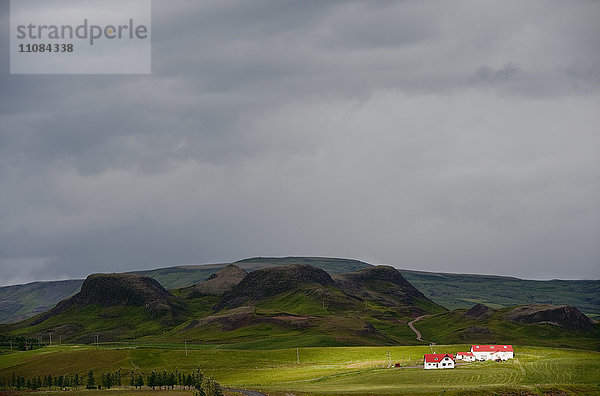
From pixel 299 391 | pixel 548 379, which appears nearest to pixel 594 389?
pixel 548 379

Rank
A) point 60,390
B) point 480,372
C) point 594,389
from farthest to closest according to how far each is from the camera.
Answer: point 60,390 → point 480,372 → point 594,389

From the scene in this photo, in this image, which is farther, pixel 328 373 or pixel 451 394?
pixel 328 373

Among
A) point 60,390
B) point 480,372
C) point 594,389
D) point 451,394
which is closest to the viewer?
point 451,394

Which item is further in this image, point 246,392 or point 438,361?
point 438,361

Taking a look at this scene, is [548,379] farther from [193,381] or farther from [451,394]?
[193,381]

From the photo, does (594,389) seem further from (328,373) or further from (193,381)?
(193,381)

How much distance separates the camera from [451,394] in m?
132

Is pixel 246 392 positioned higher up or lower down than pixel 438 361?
higher up

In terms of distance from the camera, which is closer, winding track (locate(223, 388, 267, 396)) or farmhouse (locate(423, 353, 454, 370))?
winding track (locate(223, 388, 267, 396))

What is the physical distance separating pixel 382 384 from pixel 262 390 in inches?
1108

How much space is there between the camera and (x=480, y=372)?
170m

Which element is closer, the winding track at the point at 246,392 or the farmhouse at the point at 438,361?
the winding track at the point at 246,392

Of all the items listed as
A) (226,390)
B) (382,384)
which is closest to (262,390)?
(226,390)

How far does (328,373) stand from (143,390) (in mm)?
51610
